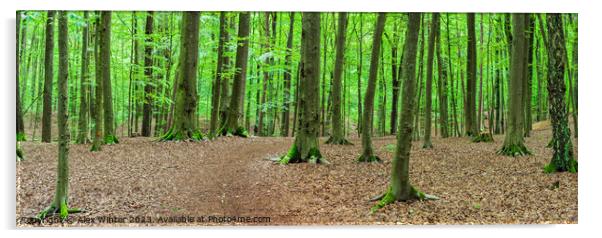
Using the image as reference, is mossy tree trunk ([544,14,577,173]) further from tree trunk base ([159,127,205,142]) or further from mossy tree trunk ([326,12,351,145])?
tree trunk base ([159,127,205,142])

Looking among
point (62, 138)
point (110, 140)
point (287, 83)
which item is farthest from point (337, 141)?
point (62, 138)

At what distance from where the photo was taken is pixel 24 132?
17.0 ft

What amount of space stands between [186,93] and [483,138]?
5.10 meters

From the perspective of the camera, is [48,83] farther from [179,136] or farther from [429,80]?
[429,80]

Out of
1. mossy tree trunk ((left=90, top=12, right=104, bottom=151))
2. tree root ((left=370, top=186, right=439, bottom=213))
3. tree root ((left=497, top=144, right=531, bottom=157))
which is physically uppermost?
mossy tree trunk ((left=90, top=12, right=104, bottom=151))

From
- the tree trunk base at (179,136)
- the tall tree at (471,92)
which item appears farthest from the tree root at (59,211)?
the tall tree at (471,92)

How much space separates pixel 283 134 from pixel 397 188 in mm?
3187

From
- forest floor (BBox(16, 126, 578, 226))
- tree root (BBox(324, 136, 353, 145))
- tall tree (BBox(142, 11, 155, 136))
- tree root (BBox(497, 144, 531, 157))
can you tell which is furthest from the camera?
tree root (BBox(324, 136, 353, 145))

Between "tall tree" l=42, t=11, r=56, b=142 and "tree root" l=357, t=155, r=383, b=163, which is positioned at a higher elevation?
"tall tree" l=42, t=11, r=56, b=142

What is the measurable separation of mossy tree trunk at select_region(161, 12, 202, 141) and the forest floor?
1.30 metres

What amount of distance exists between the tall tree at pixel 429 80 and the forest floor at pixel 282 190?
0.77m

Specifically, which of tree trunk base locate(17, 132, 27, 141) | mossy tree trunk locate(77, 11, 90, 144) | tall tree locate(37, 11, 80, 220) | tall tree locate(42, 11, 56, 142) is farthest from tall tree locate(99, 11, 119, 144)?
tall tree locate(37, 11, 80, 220)

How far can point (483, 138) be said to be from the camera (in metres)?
7.16

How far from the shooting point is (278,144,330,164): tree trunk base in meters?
6.26
